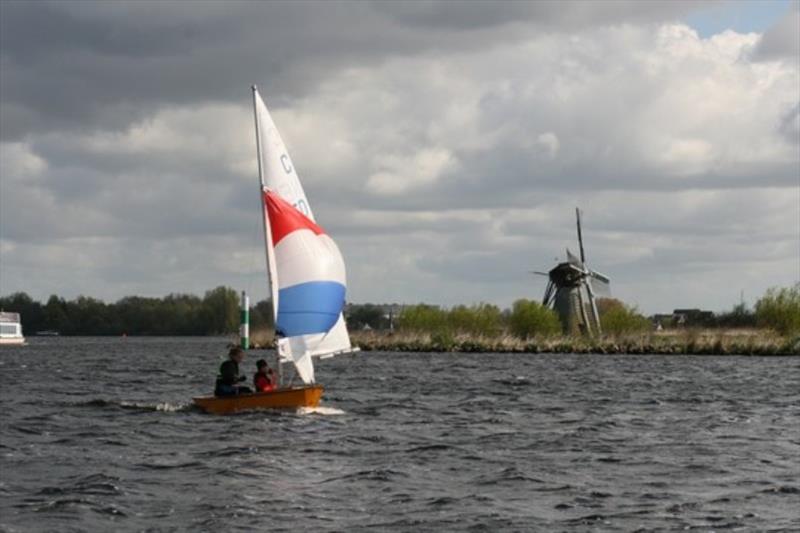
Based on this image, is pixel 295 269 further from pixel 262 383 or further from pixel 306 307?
pixel 262 383

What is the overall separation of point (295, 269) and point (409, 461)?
376 inches

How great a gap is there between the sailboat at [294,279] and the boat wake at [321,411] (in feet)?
1.08

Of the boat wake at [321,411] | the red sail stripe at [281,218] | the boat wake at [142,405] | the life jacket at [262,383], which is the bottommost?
the boat wake at [321,411]

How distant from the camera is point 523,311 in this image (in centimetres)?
10744

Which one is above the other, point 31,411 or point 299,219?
point 299,219

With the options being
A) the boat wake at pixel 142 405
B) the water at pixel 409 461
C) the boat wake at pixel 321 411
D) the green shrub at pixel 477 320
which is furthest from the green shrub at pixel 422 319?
the boat wake at pixel 321 411

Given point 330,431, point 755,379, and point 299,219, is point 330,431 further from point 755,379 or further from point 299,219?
point 755,379

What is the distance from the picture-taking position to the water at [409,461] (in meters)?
21.5

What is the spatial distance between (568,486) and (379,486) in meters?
3.15

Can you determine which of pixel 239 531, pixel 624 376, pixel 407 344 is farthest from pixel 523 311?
pixel 239 531

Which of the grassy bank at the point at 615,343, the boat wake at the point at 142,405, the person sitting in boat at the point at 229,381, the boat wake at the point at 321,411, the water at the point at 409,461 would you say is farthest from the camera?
the grassy bank at the point at 615,343

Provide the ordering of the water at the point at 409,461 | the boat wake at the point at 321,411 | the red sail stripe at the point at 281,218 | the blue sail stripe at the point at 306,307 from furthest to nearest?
the red sail stripe at the point at 281,218 < the blue sail stripe at the point at 306,307 < the boat wake at the point at 321,411 < the water at the point at 409,461

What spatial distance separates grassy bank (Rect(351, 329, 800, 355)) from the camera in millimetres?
90188

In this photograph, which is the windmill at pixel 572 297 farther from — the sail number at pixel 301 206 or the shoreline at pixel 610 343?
the sail number at pixel 301 206
